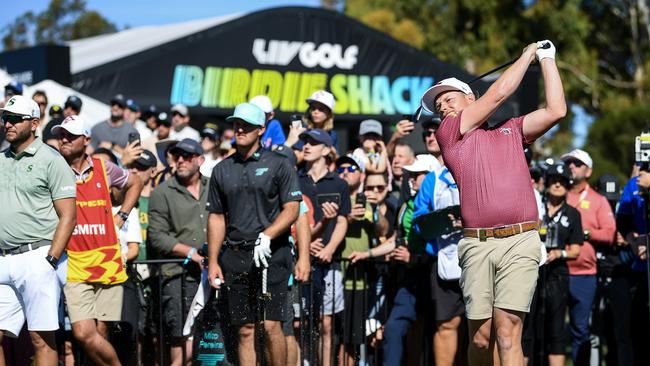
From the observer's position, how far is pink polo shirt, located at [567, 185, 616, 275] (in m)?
10.6

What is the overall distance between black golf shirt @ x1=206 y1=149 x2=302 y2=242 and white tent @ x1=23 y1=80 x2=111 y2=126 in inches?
208

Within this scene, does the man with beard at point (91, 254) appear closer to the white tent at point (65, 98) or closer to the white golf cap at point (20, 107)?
the white golf cap at point (20, 107)

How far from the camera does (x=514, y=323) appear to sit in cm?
720

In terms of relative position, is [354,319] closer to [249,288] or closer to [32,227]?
[249,288]

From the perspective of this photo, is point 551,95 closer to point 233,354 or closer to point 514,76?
point 514,76

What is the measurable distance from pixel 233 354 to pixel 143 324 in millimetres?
1345

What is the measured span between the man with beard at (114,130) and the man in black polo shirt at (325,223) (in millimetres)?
3588

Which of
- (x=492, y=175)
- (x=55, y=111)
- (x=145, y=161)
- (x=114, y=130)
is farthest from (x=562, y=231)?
(x=114, y=130)

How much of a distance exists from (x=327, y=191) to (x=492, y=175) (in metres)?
2.50

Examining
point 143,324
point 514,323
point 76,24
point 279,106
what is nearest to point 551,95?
point 514,323

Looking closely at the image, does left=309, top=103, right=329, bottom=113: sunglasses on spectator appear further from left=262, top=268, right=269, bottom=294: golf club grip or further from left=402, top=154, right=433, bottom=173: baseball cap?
left=262, top=268, right=269, bottom=294: golf club grip

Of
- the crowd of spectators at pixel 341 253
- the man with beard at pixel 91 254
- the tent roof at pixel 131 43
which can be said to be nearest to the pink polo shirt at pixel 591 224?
the crowd of spectators at pixel 341 253

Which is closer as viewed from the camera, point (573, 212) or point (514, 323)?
point (514, 323)

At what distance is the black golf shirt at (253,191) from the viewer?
8078mm
